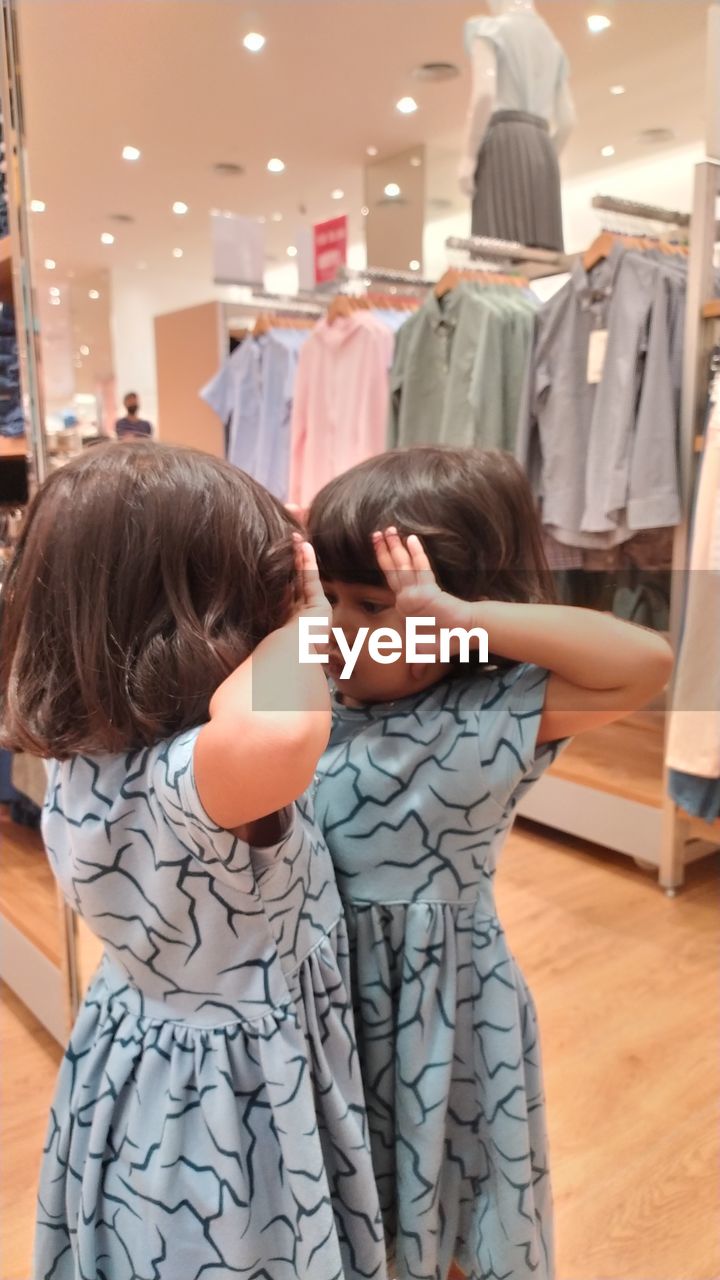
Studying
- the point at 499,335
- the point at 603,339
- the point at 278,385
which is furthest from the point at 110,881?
the point at 278,385

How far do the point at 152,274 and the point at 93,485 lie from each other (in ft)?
24.0

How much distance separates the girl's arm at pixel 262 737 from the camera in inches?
17.8

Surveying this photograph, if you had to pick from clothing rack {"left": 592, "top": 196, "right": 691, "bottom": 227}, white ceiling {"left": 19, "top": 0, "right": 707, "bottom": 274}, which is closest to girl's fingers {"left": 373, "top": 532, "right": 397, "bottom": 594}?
clothing rack {"left": 592, "top": 196, "right": 691, "bottom": 227}

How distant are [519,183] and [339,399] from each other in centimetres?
69

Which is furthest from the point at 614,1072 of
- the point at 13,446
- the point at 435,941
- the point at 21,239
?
the point at 21,239

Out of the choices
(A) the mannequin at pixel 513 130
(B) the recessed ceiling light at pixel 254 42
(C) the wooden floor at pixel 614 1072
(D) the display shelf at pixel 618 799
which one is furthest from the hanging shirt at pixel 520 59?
(C) the wooden floor at pixel 614 1072

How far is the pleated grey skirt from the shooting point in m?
2.25

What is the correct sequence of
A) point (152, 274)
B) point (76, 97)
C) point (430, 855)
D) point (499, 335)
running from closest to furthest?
point (430, 855) → point (499, 335) → point (76, 97) → point (152, 274)

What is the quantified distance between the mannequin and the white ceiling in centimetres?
28

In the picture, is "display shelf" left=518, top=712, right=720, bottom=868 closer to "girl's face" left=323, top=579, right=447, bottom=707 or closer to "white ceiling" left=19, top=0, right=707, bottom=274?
"girl's face" left=323, top=579, right=447, bottom=707

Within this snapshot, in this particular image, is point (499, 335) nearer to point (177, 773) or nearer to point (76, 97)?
point (177, 773)

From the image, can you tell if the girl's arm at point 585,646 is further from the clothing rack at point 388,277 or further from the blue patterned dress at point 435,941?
the clothing rack at point 388,277

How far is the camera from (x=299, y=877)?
57 cm

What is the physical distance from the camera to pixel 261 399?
8.32 feet
